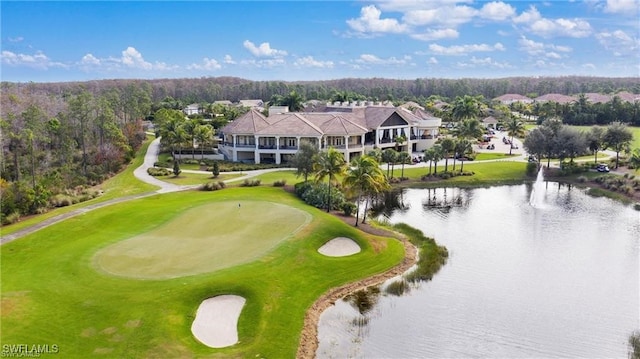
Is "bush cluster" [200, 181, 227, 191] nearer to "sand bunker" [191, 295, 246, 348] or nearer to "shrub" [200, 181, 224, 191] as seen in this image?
"shrub" [200, 181, 224, 191]

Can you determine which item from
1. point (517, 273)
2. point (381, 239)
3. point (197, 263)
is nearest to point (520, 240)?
point (517, 273)

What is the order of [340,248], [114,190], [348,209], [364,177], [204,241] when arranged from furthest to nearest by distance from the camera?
1. [114,190]
2. [348,209]
3. [364,177]
4. [340,248]
5. [204,241]

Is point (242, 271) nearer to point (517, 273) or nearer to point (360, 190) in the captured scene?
point (360, 190)

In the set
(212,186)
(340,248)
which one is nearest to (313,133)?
(212,186)

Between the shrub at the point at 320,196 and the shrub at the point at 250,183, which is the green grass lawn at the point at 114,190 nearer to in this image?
the shrub at the point at 250,183

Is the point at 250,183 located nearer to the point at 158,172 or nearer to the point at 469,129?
the point at 158,172

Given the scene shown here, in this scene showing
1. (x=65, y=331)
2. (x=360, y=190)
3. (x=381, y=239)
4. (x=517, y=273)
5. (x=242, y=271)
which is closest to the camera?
(x=65, y=331)

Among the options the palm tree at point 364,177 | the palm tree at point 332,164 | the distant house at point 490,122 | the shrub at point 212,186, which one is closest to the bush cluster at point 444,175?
the palm tree at point 332,164
